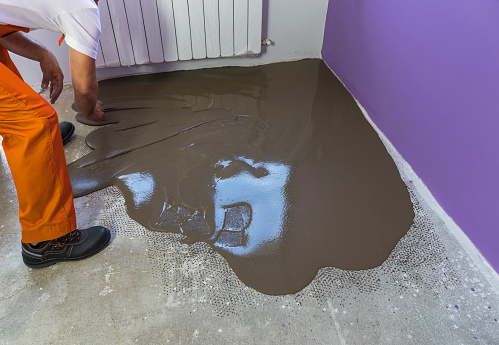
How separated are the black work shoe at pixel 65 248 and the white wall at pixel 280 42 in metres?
1.62

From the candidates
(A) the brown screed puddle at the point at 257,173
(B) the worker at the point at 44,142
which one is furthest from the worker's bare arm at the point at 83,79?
(A) the brown screed puddle at the point at 257,173

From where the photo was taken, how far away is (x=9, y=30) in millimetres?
1292

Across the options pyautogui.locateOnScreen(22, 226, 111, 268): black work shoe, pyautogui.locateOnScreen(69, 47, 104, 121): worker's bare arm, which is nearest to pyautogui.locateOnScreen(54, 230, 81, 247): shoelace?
pyautogui.locateOnScreen(22, 226, 111, 268): black work shoe

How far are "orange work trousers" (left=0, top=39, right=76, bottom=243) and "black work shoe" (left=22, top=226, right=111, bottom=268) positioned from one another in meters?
0.05

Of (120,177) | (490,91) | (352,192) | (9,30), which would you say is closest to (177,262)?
(120,177)

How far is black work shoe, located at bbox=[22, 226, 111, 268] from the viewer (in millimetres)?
1382

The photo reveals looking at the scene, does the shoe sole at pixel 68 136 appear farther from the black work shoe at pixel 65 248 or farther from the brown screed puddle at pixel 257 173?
the black work shoe at pixel 65 248

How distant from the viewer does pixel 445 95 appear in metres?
1.57

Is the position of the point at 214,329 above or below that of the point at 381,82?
below

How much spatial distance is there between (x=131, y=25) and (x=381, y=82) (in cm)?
167

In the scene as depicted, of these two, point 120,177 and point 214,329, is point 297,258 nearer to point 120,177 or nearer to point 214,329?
point 214,329

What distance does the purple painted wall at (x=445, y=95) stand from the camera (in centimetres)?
135

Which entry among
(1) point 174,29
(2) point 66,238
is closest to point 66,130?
(2) point 66,238

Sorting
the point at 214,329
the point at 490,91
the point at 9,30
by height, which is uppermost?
the point at 9,30
